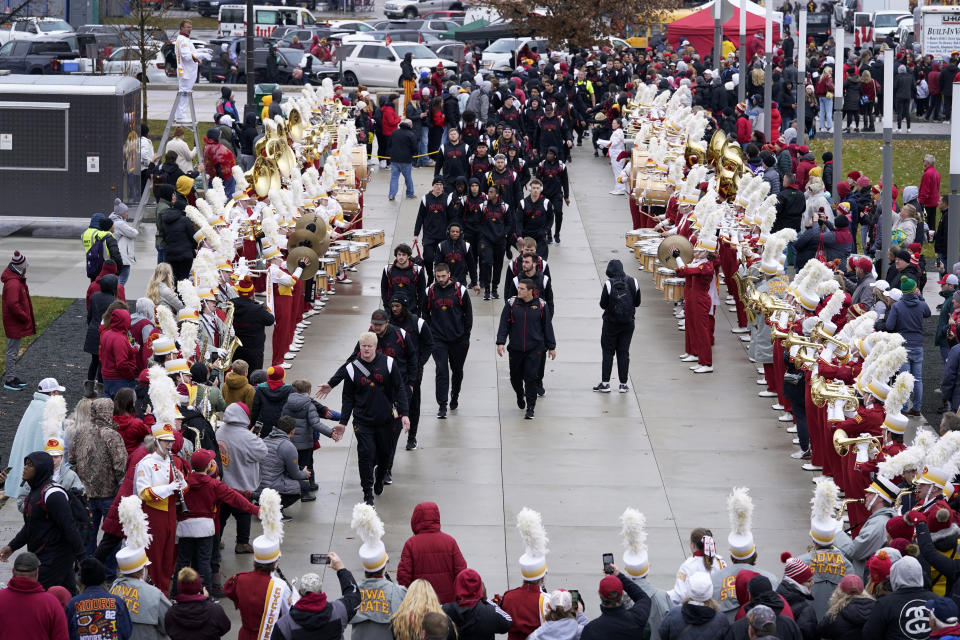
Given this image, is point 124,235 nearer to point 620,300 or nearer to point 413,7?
point 620,300

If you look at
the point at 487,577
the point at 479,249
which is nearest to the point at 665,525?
the point at 487,577

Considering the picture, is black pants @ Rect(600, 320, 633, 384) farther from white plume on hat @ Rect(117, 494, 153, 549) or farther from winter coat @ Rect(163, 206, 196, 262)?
white plume on hat @ Rect(117, 494, 153, 549)

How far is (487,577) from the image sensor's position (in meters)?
10.8

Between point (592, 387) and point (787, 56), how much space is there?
22.0 metres

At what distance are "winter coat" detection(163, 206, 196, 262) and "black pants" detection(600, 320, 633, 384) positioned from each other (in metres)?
5.37

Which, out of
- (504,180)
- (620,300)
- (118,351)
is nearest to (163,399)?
(118,351)

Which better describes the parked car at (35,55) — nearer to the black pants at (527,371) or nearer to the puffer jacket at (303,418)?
the black pants at (527,371)

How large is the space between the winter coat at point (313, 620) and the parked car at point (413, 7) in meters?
50.4

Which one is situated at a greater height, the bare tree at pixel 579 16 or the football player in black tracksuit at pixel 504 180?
the bare tree at pixel 579 16

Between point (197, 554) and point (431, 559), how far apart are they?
88.2 inches

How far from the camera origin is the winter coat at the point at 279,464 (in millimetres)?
11414

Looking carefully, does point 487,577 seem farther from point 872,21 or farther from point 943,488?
point 872,21

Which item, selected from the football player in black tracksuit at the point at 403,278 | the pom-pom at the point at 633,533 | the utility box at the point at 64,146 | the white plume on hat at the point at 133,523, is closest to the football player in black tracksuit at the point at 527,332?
the football player in black tracksuit at the point at 403,278

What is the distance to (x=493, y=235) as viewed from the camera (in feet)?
59.0
